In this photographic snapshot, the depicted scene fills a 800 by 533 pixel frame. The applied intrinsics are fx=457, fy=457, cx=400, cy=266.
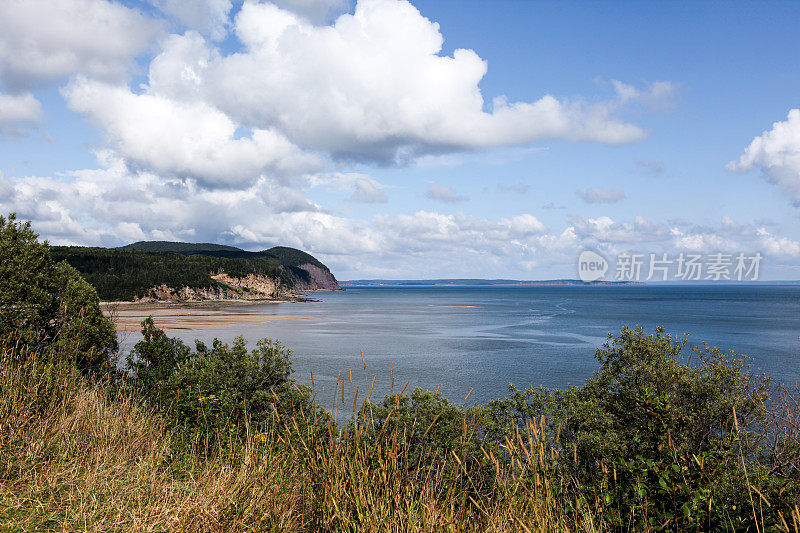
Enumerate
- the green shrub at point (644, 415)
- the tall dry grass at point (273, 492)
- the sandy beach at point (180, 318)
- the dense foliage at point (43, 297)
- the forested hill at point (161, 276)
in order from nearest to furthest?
the tall dry grass at point (273, 492) → the green shrub at point (644, 415) → the dense foliage at point (43, 297) → the sandy beach at point (180, 318) → the forested hill at point (161, 276)

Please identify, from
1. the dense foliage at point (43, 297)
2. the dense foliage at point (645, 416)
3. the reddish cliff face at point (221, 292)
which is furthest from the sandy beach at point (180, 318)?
the dense foliage at point (645, 416)

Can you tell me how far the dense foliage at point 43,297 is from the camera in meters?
16.7

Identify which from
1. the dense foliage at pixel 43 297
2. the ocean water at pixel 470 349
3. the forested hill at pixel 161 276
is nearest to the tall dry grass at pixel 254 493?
the dense foliage at pixel 43 297

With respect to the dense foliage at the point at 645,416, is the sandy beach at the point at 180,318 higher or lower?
lower

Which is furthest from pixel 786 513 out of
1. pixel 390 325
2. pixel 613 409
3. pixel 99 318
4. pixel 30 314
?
pixel 390 325

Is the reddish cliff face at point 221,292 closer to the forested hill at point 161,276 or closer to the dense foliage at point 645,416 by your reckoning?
the forested hill at point 161,276

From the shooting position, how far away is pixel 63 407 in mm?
6234

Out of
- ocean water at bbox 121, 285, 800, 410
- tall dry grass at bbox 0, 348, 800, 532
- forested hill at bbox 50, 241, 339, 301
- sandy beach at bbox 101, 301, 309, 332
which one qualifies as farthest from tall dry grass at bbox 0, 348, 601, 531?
forested hill at bbox 50, 241, 339, 301

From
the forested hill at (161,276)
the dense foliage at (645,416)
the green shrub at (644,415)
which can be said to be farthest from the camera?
the forested hill at (161,276)

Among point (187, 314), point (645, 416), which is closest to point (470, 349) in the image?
point (645, 416)

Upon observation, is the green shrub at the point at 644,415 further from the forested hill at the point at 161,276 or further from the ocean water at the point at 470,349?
the forested hill at the point at 161,276

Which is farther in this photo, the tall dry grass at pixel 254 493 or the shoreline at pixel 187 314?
the shoreline at pixel 187 314

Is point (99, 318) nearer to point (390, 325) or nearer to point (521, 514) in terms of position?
point (521, 514)

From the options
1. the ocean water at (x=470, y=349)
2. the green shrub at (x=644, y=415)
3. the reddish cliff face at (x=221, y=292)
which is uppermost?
the green shrub at (x=644, y=415)
